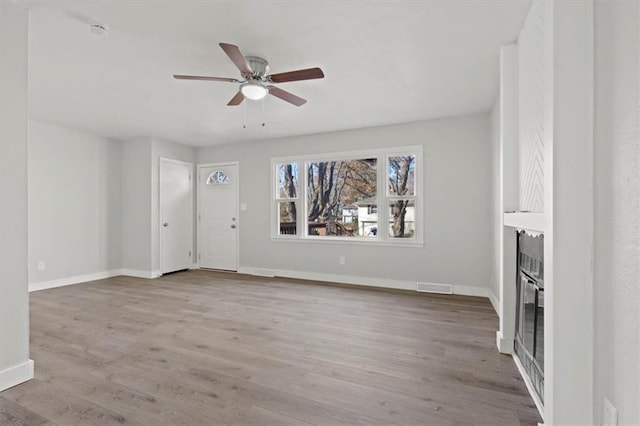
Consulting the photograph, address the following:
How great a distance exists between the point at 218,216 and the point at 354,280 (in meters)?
3.08

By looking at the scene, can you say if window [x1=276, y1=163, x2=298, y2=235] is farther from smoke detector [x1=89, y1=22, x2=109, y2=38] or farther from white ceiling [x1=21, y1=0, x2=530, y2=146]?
smoke detector [x1=89, y1=22, x2=109, y2=38]

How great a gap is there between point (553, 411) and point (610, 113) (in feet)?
4.25

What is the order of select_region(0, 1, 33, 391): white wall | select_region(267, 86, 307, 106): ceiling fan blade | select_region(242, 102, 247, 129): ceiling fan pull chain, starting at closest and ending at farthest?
1. select_region(0, 1, 33, 391): white wall
2. select_region(267, 86, 307, 106): ceiling fan blade
3. select_region(242, 102, 247, 129): ceiling fan pull chain

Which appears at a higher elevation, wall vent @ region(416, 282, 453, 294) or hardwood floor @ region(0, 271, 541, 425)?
wall vent @ region(416, 282, 453, 294)

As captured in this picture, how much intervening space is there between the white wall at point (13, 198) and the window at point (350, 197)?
3.77m

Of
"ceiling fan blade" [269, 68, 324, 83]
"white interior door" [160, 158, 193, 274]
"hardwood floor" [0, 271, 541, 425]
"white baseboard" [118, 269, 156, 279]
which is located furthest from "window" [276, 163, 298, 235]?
"ceiling fan blade" [269, 68, 324, 83]

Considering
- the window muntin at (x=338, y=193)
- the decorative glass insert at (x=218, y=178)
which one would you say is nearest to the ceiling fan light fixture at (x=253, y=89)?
the window muntin at (x=338, y=193)

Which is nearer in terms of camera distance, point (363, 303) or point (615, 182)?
point (615, 182)

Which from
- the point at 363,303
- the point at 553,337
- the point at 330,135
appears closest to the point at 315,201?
the point at 330,135

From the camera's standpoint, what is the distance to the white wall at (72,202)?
4645 mm

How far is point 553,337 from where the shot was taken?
1384mm

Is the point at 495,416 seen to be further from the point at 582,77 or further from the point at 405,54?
the point at 405,54

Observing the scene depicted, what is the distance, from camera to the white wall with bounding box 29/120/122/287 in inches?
183

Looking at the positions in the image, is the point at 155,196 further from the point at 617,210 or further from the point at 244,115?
the point at 617,210
